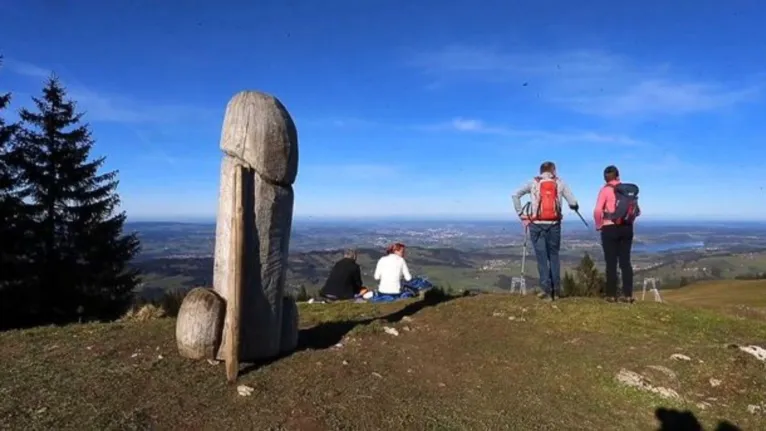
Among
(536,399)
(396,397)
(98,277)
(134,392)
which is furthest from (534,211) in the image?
(98,277)

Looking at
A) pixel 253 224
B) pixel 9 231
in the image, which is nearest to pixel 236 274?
pixel 253 224

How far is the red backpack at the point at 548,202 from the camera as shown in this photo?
1076cm

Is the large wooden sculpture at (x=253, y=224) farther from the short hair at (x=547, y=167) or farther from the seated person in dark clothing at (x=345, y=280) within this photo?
the seated person in dark clothing at (x=345, y=280)

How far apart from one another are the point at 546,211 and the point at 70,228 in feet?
63.8

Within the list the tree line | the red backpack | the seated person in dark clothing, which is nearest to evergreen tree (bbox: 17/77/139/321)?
the tree line

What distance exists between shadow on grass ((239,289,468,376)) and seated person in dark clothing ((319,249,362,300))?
9.36 feet

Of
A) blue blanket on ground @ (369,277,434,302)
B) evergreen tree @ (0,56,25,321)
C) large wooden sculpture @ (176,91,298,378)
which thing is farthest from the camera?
evergreen tree @ (0,56,25,321)

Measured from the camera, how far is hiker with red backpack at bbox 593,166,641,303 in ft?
35.7

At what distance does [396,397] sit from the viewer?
19.5ft

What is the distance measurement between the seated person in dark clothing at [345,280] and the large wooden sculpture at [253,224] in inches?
279

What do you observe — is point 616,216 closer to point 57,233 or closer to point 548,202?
point 548,202

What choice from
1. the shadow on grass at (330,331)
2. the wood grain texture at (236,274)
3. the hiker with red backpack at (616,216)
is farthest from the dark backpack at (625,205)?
the wood grain texture at (236,274)

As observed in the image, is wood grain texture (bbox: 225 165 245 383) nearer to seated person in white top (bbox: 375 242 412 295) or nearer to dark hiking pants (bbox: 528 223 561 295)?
dark hiking pants (bbox: 528 223 561 295)

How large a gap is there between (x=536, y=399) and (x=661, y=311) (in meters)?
6.04
